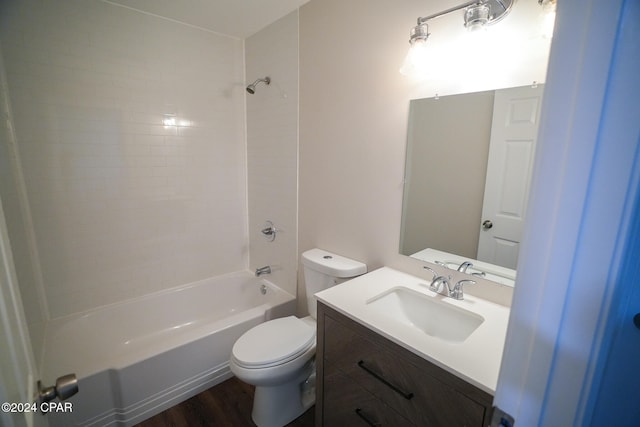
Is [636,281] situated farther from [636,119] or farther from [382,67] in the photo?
[382,67]

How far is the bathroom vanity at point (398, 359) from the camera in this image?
2.84 ft

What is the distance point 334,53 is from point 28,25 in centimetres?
183

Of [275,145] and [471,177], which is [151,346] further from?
[471,177]

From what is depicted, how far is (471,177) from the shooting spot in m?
1.28

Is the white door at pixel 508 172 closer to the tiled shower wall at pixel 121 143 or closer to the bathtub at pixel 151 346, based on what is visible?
the bathtub at pixel 151 346

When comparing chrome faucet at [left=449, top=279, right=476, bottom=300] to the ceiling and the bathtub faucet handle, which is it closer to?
the bathtub faucet handle

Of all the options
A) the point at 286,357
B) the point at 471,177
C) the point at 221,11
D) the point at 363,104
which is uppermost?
the point at 221,11

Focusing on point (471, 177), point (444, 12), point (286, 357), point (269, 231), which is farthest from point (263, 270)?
point (444, 12)

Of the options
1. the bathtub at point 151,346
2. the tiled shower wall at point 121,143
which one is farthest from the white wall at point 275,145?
the bathtub at point 151,346

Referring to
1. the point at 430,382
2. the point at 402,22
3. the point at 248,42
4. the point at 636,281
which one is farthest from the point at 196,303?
the point at 636,281

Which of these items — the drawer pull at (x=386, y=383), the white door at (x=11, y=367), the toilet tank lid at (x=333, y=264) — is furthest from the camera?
the toilet tank lid at (x=333, y=264)

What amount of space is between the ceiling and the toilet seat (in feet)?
6.77

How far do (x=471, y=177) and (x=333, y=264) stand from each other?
87cm

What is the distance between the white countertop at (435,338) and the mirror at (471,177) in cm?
15
